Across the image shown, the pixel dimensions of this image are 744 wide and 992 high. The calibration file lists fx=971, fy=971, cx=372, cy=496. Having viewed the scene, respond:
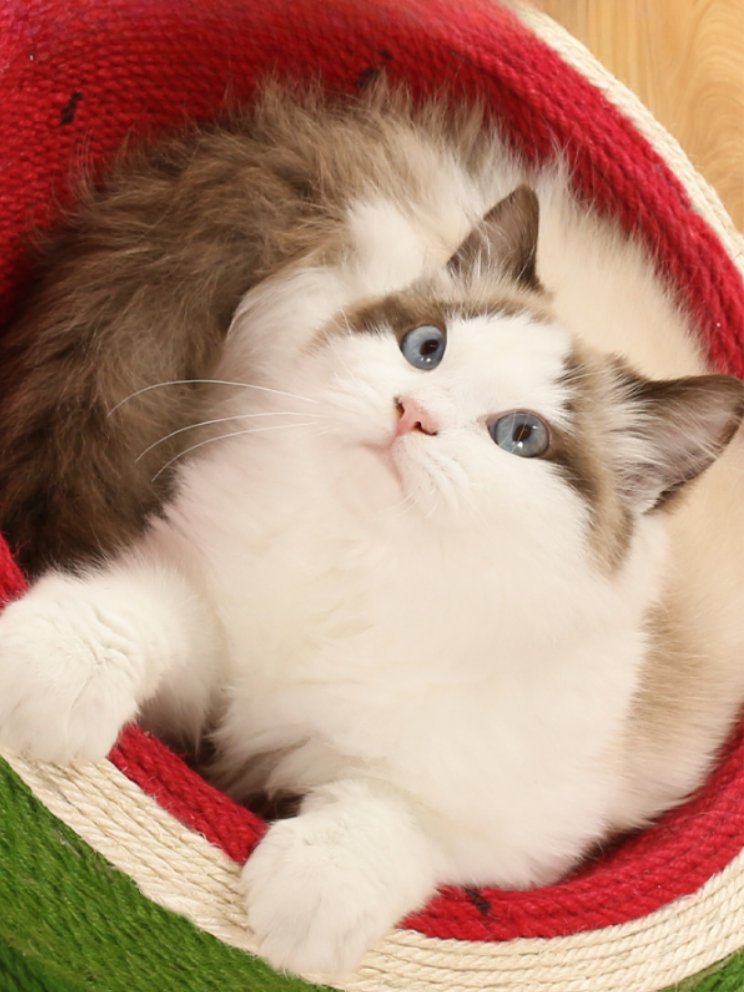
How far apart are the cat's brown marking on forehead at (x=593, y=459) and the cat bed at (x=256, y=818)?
0.44 m

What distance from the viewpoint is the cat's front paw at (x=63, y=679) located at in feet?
2.97

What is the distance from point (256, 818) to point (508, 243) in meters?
0.75

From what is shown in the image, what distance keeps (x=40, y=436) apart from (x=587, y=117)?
100cm

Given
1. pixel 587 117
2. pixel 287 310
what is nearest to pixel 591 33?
pixel 587 117

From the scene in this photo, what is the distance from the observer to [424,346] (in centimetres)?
110

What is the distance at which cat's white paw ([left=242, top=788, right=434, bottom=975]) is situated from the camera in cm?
93

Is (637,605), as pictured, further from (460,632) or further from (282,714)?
(282,714)

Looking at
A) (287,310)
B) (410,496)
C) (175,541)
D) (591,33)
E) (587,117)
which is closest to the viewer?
(410,496)

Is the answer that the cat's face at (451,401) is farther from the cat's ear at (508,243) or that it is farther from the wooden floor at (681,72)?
the wooden floor at (681,72)

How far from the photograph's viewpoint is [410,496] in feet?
3.14

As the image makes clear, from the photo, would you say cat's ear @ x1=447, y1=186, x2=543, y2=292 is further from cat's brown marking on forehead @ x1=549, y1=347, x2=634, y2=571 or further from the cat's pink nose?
the cat's pink nose

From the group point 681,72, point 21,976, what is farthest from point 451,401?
point 681,72

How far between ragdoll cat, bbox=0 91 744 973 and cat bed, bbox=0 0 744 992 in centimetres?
6

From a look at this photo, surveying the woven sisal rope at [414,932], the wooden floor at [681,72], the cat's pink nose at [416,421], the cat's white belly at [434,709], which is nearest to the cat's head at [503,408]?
the cat's pink nose at [416,421]
